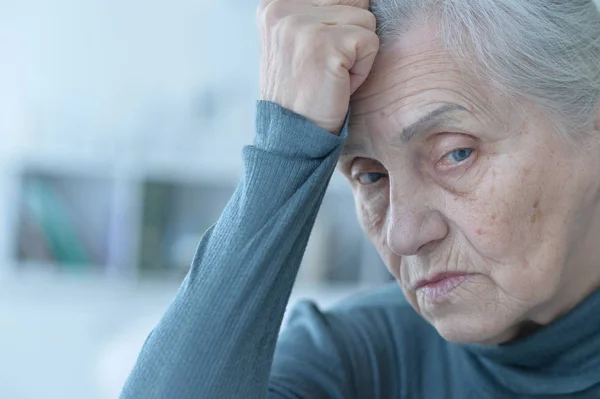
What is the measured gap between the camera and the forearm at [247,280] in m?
0.87

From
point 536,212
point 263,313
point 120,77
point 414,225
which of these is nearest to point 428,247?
point 414,225

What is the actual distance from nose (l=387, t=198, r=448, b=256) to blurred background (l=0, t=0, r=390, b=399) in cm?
261

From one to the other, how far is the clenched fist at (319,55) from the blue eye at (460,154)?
0.15m

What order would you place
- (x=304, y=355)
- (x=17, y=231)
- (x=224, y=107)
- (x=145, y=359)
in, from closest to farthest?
(x=145, y=359) → (x=304, y=355) → (x=17, y=231) → (x=224, y=107)

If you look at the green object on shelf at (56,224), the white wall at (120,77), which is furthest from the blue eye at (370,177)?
the green object on shelf at (56,224)

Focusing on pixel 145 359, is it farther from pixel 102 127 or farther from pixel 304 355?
pixel 102 127

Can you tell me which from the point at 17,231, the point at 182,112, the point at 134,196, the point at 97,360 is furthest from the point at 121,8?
the point at 97,360

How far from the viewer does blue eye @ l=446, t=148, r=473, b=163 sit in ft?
3.12

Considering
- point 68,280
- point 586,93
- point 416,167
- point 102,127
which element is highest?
point 586,93

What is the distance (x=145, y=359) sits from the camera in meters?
0.90

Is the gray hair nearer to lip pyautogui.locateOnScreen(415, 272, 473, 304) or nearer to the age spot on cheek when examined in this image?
the age spot on cheek

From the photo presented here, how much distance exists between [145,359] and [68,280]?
9.50 feet

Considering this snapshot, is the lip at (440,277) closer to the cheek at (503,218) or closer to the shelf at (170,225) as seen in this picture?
the cheek at (503,218)

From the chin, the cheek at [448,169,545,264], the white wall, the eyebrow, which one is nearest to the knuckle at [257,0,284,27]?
the eyebrow
